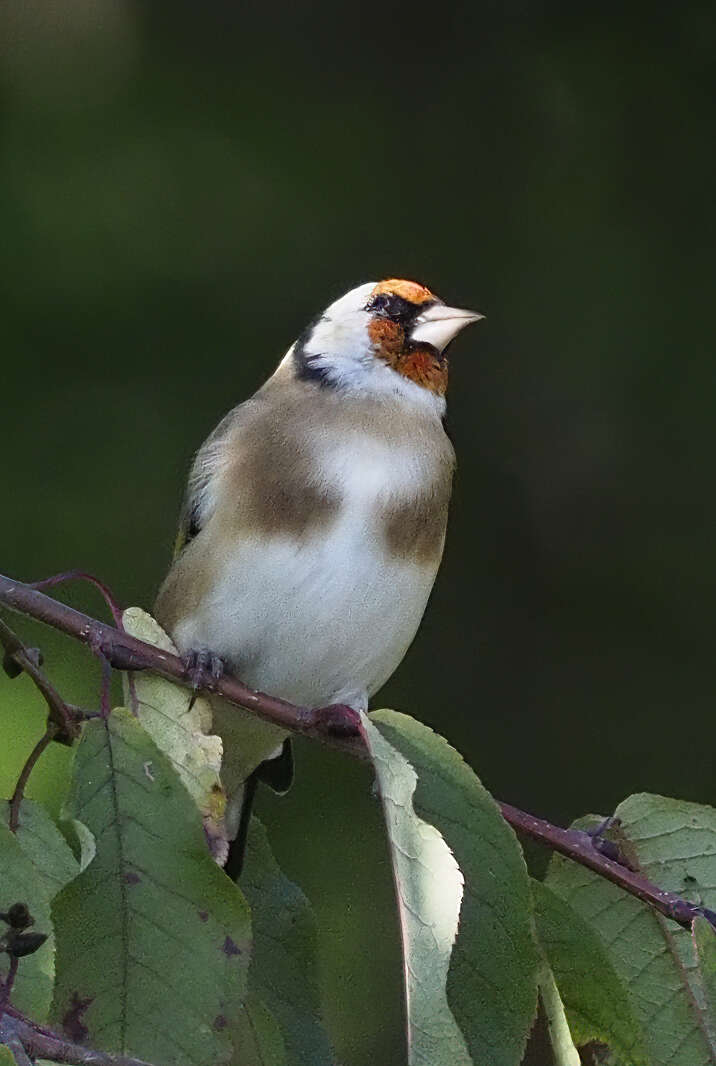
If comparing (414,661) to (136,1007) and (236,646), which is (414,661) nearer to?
(236,646)

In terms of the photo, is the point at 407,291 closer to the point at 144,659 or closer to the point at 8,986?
the point at 144,659

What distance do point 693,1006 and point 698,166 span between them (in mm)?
3325

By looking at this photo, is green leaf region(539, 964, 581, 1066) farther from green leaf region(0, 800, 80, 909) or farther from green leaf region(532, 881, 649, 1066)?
green leaf region(0, 800, 80, 909)

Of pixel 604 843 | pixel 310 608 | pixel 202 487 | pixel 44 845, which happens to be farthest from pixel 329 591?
pixel 44 845

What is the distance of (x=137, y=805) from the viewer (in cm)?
157

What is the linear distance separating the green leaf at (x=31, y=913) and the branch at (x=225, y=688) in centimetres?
28

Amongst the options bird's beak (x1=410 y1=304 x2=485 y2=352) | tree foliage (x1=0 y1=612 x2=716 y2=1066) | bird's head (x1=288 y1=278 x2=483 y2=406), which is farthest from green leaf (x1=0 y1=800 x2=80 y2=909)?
bird's beak (x1=410 y1=304 x2=485 y2=352)

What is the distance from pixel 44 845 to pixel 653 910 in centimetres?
60

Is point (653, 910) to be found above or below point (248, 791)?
above

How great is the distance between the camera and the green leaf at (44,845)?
1568 millimetres

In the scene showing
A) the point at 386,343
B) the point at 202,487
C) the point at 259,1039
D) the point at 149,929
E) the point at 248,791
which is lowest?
the point at 248,791

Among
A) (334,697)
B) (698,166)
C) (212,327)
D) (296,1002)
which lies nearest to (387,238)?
(212,327)

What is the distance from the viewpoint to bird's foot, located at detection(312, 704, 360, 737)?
1.73 m

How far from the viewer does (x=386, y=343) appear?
9.11ft
